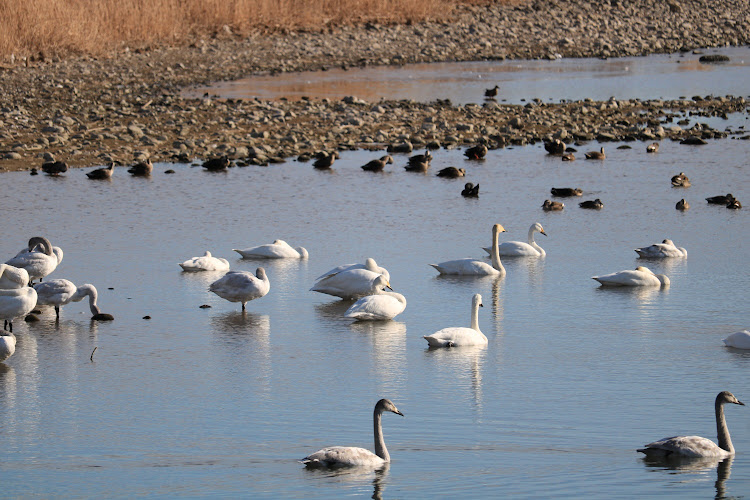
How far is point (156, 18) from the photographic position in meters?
48.1

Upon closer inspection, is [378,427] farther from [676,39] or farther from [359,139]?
[676,39]

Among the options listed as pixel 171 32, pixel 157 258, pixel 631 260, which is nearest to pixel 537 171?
pixel 631 260

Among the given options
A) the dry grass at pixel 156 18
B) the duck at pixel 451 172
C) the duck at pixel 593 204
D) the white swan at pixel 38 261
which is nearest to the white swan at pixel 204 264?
the white swan at pixel 38 261

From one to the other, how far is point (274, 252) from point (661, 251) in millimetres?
5654

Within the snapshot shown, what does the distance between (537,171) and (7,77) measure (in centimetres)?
1892

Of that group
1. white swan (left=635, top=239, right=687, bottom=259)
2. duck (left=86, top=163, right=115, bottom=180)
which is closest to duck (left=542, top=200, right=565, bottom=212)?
white swan (left=635, top=239, right=687, bottom=259)

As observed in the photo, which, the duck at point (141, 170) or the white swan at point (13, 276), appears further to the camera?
the duck at point (141, 170)

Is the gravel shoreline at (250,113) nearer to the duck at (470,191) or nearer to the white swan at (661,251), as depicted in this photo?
the duck at (470,191)

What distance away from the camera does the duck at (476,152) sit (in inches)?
1096

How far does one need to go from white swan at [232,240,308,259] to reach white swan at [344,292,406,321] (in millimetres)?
3768

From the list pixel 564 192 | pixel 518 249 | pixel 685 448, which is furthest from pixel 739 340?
pixel 564 192

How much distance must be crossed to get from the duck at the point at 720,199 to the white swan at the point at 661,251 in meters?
4.67

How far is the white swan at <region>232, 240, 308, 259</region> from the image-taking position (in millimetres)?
17594

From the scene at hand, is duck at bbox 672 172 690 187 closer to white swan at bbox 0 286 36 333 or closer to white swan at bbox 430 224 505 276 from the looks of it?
white swan at bbox 430 224 505 276
